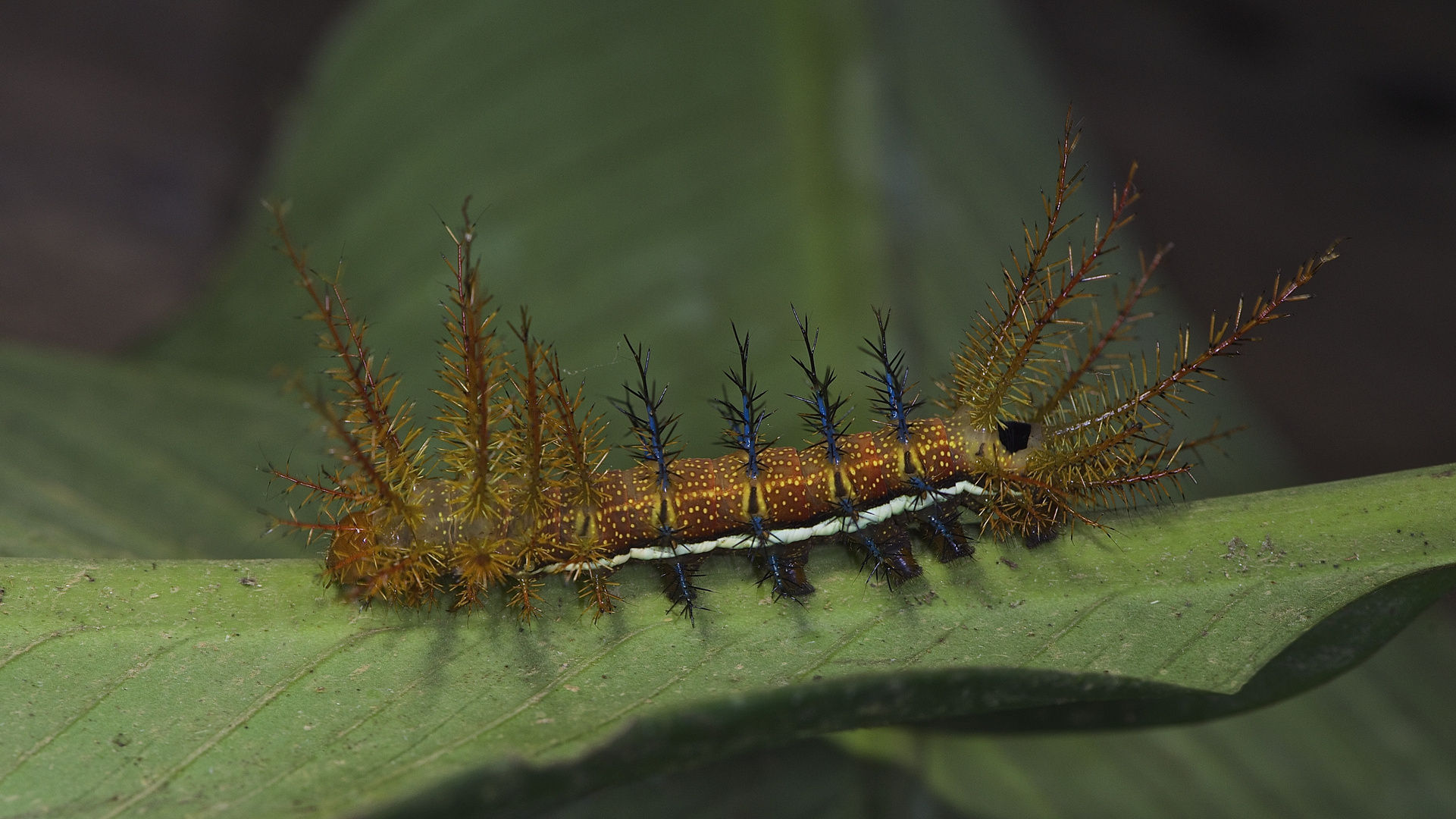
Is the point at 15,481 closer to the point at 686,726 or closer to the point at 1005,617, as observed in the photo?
the point at 686,726

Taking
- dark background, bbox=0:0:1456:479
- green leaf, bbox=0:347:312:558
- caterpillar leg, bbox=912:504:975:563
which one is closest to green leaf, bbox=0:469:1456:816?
caterpillar leg, bbox=912:504:975:563

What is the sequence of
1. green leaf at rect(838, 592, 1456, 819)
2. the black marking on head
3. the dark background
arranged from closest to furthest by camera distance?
the black marking on head → green leaf at rect(838, 592, 1456, 819) → the dark background

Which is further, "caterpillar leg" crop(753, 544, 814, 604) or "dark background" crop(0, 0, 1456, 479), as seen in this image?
"dark background" crop(0, 0, 1456, 479)

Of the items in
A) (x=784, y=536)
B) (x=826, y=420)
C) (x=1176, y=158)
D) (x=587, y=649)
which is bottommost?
(x=587, y=649)

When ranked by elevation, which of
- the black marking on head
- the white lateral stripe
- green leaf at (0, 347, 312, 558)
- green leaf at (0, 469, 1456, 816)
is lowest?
green leaf at (0, 469, 1456, 816)

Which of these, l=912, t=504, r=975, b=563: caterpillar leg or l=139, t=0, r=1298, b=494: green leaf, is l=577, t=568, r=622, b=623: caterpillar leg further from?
l=139, t=0, r=1298, b=494: green leaf

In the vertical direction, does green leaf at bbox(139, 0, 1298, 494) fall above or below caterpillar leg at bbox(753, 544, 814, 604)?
above

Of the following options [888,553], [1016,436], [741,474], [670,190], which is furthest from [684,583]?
[670,190]

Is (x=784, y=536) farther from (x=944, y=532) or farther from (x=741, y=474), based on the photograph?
(x=944, y=532)
